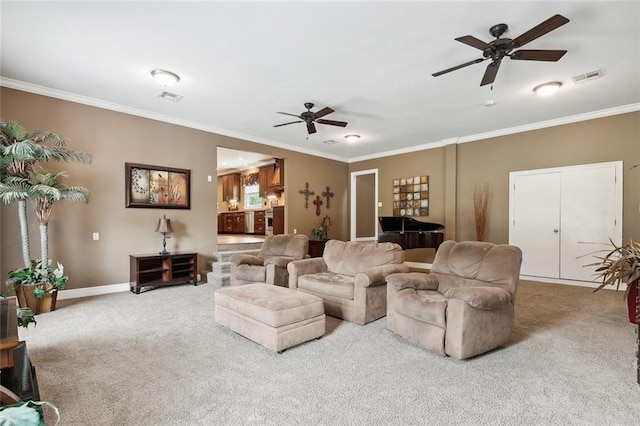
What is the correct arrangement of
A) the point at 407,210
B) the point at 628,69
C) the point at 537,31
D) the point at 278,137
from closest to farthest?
1. the point at 537,31
2. the point at 628,69
3. the point at 278,137
4. the point at 407,210

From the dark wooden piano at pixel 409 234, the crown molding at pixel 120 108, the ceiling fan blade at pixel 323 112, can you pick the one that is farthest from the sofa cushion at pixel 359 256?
the crown molding at pixel 120 108

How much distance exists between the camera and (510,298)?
2672 mm

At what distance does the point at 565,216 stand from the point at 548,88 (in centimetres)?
252

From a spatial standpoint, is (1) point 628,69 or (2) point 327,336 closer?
(2) point 327,336

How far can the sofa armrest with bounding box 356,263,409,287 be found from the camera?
3.25 metres

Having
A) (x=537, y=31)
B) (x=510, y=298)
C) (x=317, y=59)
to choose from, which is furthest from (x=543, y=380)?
(x=317, y=59)

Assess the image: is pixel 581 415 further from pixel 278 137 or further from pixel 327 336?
pixel 278 137

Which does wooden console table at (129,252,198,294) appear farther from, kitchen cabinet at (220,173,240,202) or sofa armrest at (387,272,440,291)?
kitchen cabinet at (220,173,240,202)

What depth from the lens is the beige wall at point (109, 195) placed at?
4230mm

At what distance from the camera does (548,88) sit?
4031mm

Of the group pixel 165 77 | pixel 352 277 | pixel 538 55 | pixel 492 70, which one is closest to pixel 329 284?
pixel 352 277

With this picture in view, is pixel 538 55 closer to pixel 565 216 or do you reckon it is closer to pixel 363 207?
pixel 565 216

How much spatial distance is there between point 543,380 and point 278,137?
579 cm

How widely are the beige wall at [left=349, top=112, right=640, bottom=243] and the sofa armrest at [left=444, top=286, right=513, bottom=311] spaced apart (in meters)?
3.99
